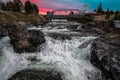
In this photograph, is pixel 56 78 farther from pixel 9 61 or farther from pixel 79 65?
pixel 9 61

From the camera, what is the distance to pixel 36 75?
13.1 m

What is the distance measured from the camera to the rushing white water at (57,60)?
48.0 feet

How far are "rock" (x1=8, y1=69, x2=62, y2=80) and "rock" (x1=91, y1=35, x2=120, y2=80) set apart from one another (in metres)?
4.52

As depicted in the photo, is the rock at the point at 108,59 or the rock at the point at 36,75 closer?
the rock at the point at 36,75

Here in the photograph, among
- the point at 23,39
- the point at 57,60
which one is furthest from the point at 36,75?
the point at 23,39

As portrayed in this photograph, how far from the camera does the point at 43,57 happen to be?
18562 mm

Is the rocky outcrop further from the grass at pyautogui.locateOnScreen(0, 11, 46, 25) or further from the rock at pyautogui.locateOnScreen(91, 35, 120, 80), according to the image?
the grass at pyautogui.locateOnScreen(0, 11, 46, 25)

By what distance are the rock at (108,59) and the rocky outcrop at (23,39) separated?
334 inches

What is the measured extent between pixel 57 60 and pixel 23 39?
20.9 ft

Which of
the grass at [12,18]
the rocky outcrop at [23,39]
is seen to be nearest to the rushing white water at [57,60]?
the rocky outcrop at [23,39]

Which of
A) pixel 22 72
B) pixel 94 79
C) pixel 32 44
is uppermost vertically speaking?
pixel 32 44

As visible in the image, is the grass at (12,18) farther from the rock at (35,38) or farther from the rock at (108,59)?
the rock at (108,59)

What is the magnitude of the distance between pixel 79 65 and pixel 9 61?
8390 mm

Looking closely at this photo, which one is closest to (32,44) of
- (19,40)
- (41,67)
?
(19,40)
